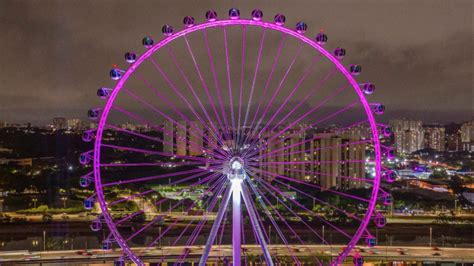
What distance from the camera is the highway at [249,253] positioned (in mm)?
9367

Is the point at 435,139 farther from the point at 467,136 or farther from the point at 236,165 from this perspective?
the point at 236,165

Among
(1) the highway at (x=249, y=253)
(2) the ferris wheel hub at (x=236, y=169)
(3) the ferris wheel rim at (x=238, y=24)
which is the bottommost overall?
(1) the highway at (x=249, y=253)

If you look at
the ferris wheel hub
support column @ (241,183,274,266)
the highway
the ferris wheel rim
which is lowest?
the highway

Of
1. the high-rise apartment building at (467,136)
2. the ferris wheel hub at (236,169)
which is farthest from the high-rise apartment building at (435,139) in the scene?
the ferris wheel hub at (236,169)

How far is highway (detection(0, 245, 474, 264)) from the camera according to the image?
9367mm

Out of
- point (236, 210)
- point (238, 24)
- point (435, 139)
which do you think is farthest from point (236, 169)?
point (435, 139)

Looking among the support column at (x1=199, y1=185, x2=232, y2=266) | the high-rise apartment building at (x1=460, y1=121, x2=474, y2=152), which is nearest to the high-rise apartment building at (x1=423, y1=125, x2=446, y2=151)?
the high-rise apartment building at (x1=460, y1=121, x2=474, y2=152)

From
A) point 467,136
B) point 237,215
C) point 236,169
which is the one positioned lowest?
point 237,215

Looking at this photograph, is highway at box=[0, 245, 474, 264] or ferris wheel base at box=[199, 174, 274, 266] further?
highway at box=[0, 245, 474, 264]

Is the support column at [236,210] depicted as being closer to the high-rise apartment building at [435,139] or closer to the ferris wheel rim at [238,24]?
the ferris wheel rim at [238,24]

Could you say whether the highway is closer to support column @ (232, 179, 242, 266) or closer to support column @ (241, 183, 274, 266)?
support column @ (232, 179, 242, 266)

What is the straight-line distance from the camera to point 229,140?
16.6 feet

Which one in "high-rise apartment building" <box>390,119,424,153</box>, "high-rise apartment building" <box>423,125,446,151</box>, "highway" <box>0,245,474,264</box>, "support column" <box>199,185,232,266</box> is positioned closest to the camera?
"support column" <box>199,185,232,266</box>

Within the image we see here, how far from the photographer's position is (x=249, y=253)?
32.1ft
